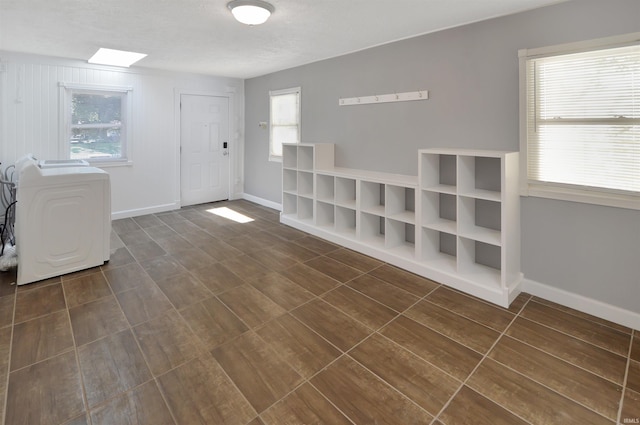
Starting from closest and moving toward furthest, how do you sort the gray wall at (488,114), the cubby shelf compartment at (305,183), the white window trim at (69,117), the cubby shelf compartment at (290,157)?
the gray wall at (488,114)
the white window trim at (69,117)
the cubby shelf compartment at (305,183)
the cubby shelf compartment at (290,157)

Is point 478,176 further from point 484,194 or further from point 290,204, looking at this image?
point 290,204

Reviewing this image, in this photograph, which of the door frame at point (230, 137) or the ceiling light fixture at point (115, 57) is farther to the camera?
the door frame at point (230, 137)

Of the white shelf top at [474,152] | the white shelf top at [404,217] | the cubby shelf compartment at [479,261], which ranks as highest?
the white shelf top at [474,152]

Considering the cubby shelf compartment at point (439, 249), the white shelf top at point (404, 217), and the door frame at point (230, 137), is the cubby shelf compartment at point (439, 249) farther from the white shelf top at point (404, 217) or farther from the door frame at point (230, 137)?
the door frame at point (230, 137)

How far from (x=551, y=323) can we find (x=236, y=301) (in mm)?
2447

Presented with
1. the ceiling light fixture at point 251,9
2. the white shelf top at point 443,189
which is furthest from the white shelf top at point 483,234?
the ceiling light fixture at point 251,9

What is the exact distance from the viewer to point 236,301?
2.83m

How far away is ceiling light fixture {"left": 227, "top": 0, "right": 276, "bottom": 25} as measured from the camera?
2639 millimetres

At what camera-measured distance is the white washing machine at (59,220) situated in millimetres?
3020

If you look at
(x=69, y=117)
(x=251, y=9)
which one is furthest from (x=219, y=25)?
(x=69, y=117)

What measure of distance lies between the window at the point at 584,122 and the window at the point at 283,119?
3364mm

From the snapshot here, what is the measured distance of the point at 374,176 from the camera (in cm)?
387

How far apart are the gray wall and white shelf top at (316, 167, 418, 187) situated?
12 cm

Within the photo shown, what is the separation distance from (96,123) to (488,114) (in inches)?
211
